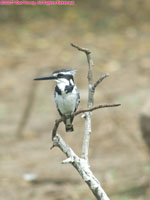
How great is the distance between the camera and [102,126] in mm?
8734

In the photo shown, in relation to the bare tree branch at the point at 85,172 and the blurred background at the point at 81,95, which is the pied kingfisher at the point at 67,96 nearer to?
the bare tree branch at the point at 85,172

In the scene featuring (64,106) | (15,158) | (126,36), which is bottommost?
(15,158)

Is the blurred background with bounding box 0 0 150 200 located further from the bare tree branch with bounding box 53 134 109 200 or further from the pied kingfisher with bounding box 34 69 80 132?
the bare tree branch with bounding box 53 134 109 200

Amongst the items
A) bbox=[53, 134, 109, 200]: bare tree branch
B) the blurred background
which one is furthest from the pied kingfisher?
the blurred background

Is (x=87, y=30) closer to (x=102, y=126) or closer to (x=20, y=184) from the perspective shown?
(x=102, y=126)

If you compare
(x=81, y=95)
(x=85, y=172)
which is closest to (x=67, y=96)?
(x=85, y=172)

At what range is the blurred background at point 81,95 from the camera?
7422mm

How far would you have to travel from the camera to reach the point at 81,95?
10039mm

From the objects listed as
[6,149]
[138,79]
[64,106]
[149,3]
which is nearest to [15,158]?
[6,149]

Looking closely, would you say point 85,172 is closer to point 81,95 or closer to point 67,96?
point 67,96

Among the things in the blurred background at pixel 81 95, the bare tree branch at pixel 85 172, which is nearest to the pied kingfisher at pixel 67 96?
the bare tree branch at pixel 85 172

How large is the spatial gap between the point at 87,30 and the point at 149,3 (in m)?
2.28

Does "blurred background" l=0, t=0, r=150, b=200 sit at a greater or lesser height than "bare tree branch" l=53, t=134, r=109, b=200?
lesser

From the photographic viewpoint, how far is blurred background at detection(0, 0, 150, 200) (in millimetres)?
7422
